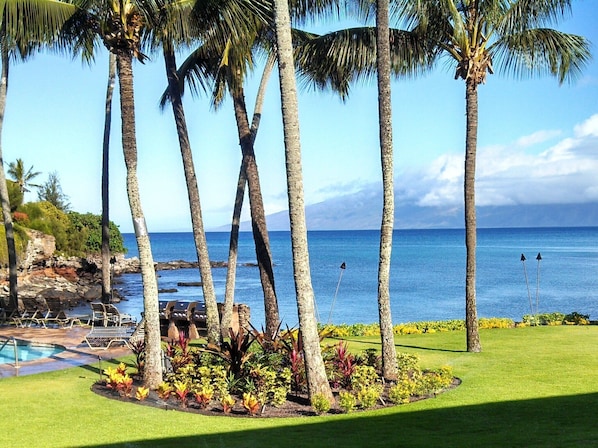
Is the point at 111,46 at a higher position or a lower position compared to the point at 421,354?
higher

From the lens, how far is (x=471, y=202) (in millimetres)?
14727

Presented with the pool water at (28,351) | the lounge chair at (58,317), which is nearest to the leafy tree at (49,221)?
the lounge chair at (58,317)

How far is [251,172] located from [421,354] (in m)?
5.41

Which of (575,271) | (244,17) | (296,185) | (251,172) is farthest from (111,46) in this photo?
(575,271)

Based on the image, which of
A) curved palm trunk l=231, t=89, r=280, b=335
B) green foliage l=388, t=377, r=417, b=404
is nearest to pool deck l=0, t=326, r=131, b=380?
curved palm trunk l=231, t=89, r=280, b=335

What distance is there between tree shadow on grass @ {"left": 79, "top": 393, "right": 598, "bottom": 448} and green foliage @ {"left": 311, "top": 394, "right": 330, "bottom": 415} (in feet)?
0.78

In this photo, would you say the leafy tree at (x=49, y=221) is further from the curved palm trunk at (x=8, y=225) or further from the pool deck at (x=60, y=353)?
the pool deck at (x=60, y=353)

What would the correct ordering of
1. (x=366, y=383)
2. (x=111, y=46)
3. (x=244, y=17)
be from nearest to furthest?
(x=366, y=383), (x=111, y=46), (x=244, y=17)

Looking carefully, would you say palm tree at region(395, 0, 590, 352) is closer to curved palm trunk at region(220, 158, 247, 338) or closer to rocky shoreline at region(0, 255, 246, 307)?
curved palm trunk at region(220, 158, 247, 338)

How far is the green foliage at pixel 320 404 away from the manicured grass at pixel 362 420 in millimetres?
202

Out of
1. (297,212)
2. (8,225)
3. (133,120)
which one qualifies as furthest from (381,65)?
(8,225)

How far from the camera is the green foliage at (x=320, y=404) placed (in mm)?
9523

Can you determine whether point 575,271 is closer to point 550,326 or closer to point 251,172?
point 550,326

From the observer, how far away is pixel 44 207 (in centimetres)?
5072
